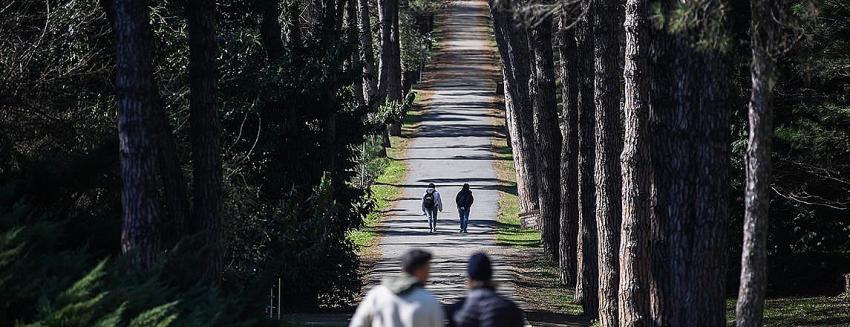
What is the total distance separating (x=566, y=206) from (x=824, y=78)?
292 inches

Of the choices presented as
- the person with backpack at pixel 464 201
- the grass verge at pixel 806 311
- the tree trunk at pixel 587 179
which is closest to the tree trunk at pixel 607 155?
the tree trunk at pixel 587 179

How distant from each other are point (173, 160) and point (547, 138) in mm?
15876

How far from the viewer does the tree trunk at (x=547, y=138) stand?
2947cm

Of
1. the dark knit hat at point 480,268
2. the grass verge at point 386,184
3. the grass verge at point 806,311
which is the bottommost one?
the grass verge at point 386,184

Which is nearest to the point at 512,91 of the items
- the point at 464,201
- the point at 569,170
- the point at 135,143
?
the point at 464,201

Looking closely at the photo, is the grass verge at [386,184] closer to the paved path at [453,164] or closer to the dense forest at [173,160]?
the paved path at [453,164]

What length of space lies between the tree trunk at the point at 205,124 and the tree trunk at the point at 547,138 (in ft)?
43.0

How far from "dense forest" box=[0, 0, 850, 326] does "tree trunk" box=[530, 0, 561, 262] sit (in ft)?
0.21

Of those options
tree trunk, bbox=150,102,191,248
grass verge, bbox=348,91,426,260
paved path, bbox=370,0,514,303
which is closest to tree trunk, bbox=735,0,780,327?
tree trunk, bbox=150,102,191,248

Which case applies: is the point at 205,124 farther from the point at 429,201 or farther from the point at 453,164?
the point at 453,164

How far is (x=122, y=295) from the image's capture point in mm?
10688

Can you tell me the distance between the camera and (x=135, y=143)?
13.9m

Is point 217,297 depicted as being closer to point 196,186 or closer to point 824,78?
point 196,186

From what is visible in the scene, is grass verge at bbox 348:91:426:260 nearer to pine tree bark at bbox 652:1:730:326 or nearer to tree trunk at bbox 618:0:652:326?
tree trunk at bbox 618:0:652:326
